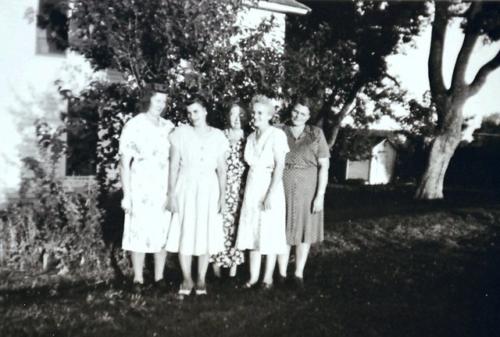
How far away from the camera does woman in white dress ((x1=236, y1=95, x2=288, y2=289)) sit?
5.07m

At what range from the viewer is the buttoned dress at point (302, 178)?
17.4 feet

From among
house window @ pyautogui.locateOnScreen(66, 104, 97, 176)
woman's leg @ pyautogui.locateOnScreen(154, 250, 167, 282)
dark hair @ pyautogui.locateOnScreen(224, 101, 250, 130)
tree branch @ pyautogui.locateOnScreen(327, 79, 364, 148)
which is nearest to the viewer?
woman's leg @ pyautogui.locateOnScreen(154, 250, 167, 282)

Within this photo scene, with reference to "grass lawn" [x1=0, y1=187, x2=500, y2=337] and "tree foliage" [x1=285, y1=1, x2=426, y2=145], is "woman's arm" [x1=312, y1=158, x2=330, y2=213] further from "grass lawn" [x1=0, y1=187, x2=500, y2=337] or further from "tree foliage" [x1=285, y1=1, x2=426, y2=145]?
"tree foliage" [x1=285, y1=1, x2=426, y2=145]

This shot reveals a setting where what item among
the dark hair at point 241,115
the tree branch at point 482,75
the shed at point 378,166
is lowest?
the shed at point 378,166

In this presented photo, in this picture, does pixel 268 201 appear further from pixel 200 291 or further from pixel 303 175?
pixel 200 291

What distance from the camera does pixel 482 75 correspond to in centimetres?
1714

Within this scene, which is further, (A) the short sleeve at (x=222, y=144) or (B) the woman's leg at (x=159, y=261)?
(B) the woman's leg at (x=159, y=261)

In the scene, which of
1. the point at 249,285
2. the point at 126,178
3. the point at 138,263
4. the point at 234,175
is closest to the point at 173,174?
the point at 126,178

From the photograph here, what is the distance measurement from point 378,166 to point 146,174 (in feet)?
113

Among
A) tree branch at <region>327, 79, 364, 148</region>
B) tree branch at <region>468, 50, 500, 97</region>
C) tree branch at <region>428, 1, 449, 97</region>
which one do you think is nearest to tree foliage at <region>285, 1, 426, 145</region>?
tree branch at <region>327, 79, 364, 148</region>

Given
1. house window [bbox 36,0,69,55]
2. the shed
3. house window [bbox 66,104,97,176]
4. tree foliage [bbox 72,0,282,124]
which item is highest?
house window [bbox 36,0,69,55]

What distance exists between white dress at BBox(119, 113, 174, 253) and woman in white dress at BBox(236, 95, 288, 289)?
845 mm

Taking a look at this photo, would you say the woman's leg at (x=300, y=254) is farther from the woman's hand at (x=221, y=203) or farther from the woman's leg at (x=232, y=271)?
the woman's hand at (x=221, y=203)

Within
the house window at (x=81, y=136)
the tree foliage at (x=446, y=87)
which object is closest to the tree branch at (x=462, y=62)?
the tree foliage at (x=446, y=87)
